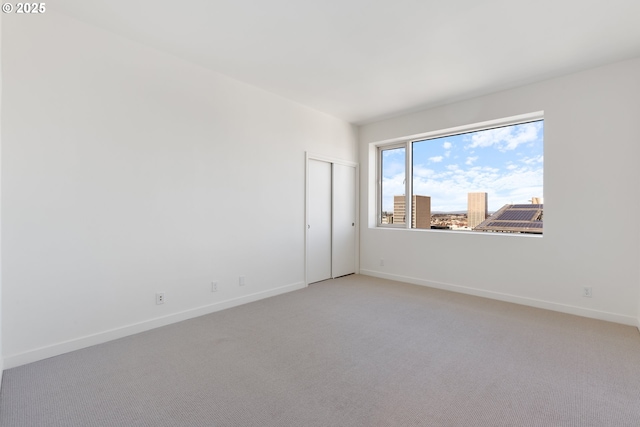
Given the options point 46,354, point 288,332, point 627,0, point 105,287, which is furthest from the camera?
point 288,332

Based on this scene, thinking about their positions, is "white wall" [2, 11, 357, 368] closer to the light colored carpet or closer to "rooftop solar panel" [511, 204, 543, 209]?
the light colored carpet

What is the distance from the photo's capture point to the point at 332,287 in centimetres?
448

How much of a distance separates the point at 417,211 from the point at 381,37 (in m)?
2.96

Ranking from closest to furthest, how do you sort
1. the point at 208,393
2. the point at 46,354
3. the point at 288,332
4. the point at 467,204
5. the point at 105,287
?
the point at 208,393 → the point at 46,354 → the point at 105,287 → the point at 288,332 → the point at 467,204

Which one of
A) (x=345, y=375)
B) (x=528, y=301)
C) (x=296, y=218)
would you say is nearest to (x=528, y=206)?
→ (x=528, y=301)

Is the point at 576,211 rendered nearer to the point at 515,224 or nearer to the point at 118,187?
the point at 515,224

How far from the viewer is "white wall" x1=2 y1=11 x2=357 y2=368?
226 centimetres

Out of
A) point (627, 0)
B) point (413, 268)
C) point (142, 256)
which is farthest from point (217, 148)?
point (627, 0)

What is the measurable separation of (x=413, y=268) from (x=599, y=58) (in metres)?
3.25

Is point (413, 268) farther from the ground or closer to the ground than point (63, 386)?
farther from the ground

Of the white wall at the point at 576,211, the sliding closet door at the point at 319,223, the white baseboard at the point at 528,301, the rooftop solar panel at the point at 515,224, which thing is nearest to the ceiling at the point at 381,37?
the white wall at the point at 576,211

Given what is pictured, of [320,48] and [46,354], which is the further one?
[320,48]

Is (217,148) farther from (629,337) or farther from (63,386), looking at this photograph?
(629,337)

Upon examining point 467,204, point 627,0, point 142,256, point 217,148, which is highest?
point 627,0
